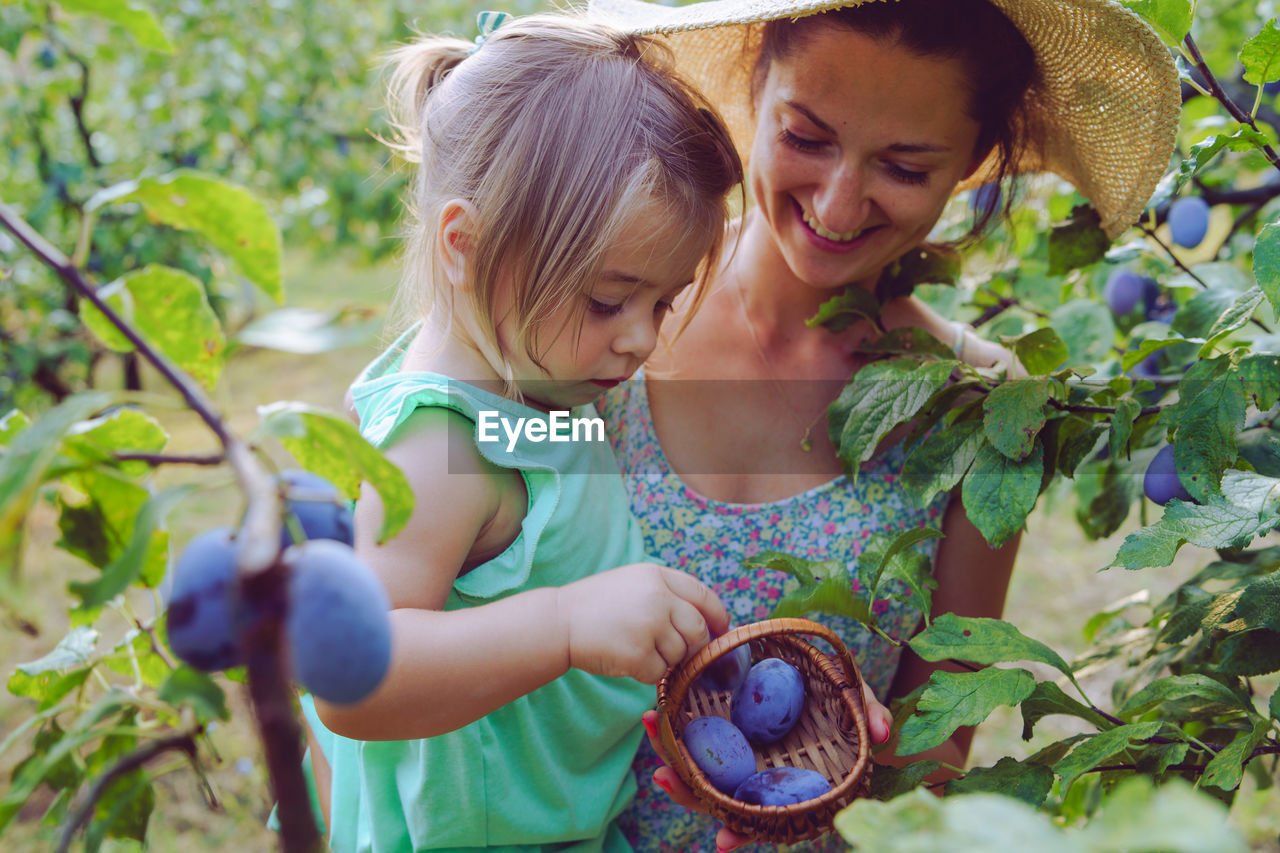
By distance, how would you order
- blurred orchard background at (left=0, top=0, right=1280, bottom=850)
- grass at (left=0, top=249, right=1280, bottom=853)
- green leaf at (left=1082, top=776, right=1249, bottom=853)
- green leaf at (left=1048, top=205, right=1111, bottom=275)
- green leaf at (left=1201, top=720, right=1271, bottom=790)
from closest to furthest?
green leaf at (left=1082, top=776, right=1249, bottom=853) → blurred orchard background at (left=0, top=0, right=1280, bottom=850) → green leaf at (left=1201, top=720, right=1271, bottom=790) → green leaf at (left=1048, top=205, right=1111, bottom=275) → grass at (left=0, top=249, right=1280, bottom=853)

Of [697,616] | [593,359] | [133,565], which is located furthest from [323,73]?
[133,565]

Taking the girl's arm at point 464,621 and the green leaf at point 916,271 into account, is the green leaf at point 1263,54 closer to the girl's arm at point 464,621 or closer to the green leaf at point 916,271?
the green leaf at point 916,271

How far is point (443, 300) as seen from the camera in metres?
1.11

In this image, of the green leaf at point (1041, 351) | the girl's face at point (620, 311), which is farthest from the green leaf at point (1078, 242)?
the girl's face at point (620, 311)

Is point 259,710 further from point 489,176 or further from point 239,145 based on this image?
point 239,145

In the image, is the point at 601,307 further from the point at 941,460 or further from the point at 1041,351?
the point at 1041,351

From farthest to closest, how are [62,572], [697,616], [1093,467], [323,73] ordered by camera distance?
[323,73]
[62,572]
[1093,467]
[697,616]

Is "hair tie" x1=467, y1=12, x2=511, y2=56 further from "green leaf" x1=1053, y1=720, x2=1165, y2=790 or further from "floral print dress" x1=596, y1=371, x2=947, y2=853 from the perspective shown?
"green leaf" x1=1053, y1=720, x2=1165, y2=790

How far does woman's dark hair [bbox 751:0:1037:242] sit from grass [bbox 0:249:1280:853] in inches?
27.2

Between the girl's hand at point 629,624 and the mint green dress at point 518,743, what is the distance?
12 centimetres

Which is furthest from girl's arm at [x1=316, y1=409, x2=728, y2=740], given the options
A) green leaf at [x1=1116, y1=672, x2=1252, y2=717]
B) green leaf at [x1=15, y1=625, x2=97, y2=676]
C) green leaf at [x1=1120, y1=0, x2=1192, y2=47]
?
green leaf at [x1=1120, y1=0, x2=1192, y2=47]

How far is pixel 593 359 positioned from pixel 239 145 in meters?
3.02

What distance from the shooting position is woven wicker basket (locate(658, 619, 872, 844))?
85 centimetres

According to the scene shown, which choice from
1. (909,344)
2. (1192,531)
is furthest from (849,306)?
(1192,531)
